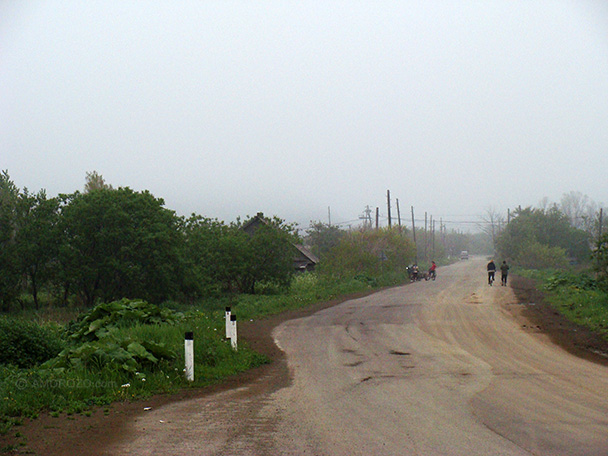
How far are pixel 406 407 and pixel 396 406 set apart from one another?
0.14m

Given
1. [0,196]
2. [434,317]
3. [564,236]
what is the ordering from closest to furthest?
1. [434,317]
2. [0,196]
3. [564,236]

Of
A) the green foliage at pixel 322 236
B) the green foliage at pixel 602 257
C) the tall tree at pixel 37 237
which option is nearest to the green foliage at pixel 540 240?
the green foliage at pixel 322 236

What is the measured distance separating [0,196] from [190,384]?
2709 centimetres

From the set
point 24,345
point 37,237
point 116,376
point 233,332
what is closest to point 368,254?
point 37,237

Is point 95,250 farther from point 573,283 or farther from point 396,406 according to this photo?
point 573,283

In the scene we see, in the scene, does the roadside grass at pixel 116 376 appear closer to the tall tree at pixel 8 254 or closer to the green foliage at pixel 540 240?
the tall tree at pixel 8 254

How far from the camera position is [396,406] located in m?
7.39

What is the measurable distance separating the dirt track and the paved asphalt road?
2cm

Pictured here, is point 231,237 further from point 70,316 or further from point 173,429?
point 173,429

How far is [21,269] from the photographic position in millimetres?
28078

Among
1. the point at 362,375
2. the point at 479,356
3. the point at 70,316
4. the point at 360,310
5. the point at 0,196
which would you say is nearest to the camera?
the point at 362,375

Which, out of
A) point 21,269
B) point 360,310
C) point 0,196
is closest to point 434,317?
point 360,310

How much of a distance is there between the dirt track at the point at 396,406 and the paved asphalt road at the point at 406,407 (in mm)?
18

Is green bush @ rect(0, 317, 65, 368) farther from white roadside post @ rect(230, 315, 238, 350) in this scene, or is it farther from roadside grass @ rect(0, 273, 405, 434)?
white roadside post @ rect(230, 315, 238, 350)
